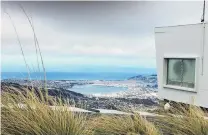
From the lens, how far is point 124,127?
459cm

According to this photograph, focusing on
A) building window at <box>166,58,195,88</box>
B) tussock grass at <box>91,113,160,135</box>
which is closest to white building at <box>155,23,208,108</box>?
building window at <box>166,58,195,88</box>

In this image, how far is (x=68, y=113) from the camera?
Result: 434 cm

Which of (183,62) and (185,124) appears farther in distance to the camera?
(183,62)

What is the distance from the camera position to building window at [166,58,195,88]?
10430mm

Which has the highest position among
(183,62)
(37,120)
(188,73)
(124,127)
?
(183,62)

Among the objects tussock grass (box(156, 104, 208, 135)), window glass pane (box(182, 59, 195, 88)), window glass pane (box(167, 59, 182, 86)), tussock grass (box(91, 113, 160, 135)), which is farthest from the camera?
window glass pane (box(167, 59, 182, 86))

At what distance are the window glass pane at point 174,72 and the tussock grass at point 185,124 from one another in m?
5.80

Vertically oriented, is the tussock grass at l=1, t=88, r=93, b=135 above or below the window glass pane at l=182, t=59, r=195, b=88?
below

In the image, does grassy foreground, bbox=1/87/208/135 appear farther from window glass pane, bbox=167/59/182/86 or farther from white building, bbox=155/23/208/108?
window glass pane, bbox=167/59/182/86

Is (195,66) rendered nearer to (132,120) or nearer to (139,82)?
(139,82)

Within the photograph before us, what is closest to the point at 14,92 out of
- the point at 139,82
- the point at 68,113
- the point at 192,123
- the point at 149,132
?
the point at 68,113

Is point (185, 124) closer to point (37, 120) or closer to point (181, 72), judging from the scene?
point (37, 120)

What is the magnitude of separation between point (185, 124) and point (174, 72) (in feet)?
21.3

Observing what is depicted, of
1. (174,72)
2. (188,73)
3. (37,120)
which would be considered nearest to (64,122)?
(37,120)
